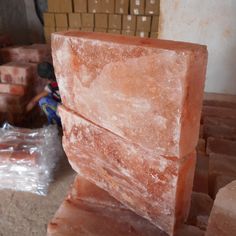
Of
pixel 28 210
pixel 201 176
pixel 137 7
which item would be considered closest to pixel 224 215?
pixel 201 176

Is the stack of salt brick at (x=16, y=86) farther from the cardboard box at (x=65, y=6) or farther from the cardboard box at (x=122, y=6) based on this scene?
the cardboard box at (x=122, y=6)

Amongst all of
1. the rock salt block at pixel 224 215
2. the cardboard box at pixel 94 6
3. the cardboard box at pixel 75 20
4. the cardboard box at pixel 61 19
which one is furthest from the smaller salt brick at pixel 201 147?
the cardboard box at pixel 61 19

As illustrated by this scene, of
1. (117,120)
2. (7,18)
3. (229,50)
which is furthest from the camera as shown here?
(7,18)

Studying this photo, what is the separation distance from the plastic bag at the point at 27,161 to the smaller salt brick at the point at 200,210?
1.06 m

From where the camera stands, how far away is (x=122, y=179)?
2.81 feet

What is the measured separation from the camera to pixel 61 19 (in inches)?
119

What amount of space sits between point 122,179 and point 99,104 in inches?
9.9

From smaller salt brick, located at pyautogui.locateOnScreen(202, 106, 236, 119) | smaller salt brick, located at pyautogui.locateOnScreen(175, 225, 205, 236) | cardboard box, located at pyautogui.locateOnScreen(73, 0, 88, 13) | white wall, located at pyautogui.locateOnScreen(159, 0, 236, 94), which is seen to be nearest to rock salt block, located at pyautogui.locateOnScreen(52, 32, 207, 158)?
smaller salt brick, located at pyautogui.locateOnScreen(175, 225, 205, 236)

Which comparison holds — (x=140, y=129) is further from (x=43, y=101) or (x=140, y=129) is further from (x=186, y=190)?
(x=43, y=101)

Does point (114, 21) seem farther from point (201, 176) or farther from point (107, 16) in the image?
point (201, 176)

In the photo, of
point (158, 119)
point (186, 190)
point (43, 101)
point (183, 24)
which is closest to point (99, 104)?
point (158, 119)

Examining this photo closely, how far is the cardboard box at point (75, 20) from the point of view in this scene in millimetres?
2967

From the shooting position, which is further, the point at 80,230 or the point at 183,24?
the point at 183,24

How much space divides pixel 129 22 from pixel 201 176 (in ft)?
6.93
